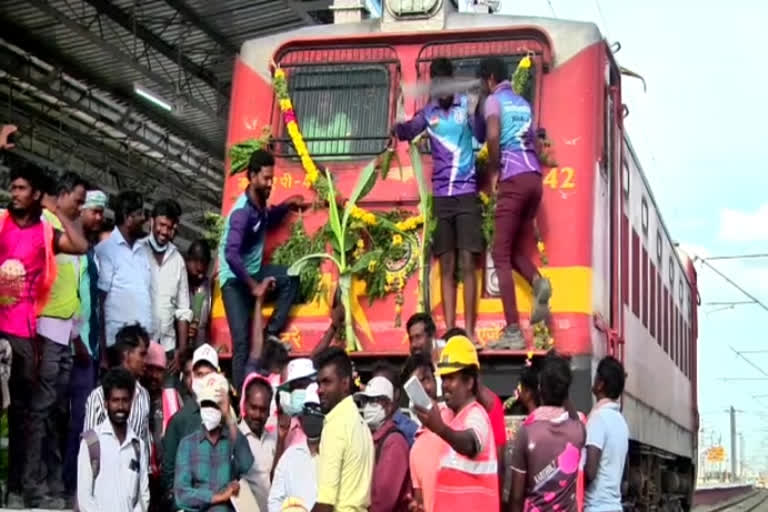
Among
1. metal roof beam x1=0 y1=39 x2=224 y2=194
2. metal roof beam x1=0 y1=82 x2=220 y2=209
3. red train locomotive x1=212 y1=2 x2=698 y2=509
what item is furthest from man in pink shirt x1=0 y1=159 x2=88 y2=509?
metal roof beam x1=0 y1=82 x2=220 y2=209

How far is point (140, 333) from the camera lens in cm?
737

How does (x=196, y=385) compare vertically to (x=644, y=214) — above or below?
below

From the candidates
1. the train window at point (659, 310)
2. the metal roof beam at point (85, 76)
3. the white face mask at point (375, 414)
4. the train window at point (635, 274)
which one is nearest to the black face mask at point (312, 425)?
the white face mask at point (375, 414)

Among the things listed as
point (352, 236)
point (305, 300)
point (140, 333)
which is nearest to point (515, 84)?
point (352, 236)

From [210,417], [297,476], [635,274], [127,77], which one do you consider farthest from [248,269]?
[127,77]

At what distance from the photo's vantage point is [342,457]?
552cm

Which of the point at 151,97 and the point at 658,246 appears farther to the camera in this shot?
the point at 151,97

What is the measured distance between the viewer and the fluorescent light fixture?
62.0ft

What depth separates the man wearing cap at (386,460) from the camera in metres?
5.89

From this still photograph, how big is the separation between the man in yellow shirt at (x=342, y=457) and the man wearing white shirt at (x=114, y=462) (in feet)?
3.97

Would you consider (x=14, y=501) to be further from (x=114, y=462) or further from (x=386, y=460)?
(x=386, y=460)

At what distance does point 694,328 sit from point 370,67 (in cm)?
1168

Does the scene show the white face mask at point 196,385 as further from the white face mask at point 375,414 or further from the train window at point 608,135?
the train window at point 608,135

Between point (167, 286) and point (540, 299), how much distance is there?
2.56 metres
